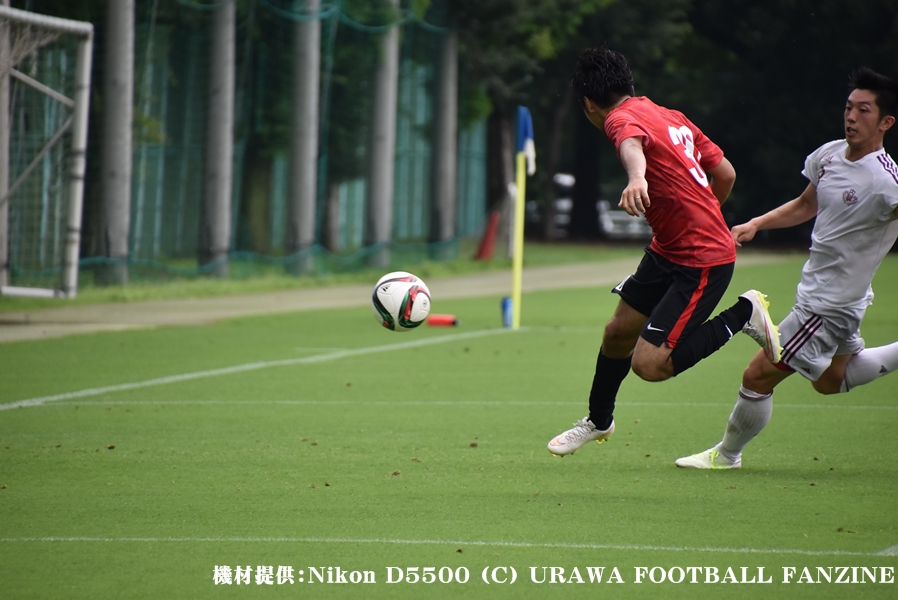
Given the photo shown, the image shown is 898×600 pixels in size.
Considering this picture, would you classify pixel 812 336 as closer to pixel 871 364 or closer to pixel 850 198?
pixel 871 364

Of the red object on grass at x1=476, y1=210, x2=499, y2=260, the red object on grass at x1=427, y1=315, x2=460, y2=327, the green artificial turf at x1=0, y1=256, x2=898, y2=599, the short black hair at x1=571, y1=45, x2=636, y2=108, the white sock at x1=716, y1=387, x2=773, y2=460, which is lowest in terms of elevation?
the red object on grass at x1=476, y1=210, x2=499, y2=260

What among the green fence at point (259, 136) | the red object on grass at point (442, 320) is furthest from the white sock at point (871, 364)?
the green fence at point (259, 136)

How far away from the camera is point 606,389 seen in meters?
6.92

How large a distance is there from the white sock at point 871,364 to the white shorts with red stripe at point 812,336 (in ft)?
0.87

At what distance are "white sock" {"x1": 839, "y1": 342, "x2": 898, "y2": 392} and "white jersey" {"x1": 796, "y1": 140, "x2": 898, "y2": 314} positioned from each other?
0.37m

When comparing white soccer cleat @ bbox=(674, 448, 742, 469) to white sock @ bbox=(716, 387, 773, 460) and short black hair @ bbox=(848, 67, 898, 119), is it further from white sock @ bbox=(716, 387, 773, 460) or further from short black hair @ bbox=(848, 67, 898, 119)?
short black hair @ bbox=(848, 67, 898, 119)

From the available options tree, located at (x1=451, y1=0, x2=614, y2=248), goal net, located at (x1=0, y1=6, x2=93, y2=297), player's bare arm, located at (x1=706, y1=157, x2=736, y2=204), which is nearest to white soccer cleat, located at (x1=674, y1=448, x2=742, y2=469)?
player's bare arm, located at (x1=706, y1=157, x2=736, y2=204)

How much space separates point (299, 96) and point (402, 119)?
6368 mm

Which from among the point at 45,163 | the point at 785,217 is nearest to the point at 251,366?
the point at 785,217

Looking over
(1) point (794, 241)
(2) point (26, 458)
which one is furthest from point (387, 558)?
(1) point (794, 241)

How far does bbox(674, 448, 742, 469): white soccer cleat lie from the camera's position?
7.01 metres

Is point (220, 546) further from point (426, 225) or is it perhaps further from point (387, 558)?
point (426, 225)

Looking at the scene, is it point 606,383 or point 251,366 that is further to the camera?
point 251,366

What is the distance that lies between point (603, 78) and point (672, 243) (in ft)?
3.09
